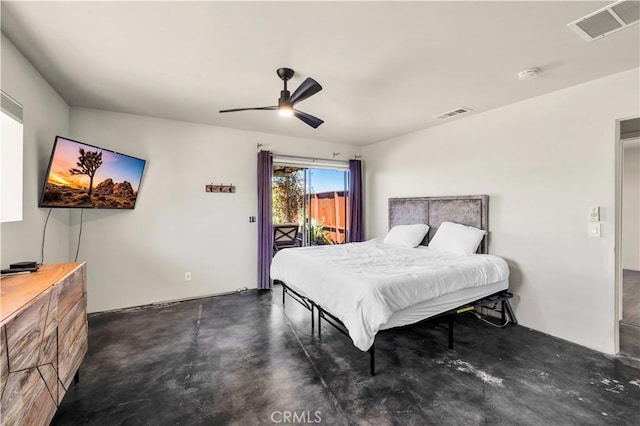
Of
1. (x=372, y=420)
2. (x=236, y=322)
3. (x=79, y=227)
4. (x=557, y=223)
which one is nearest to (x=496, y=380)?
(x=372, y=420)

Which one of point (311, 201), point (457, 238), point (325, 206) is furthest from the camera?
point (325, 206)

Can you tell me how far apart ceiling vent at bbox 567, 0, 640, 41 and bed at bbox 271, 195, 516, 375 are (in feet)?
6.35

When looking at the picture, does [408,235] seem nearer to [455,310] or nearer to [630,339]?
[455,310]

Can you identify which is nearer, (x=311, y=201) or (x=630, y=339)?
(x=630, y=339)

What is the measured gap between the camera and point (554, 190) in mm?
3008

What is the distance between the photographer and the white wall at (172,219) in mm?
3625

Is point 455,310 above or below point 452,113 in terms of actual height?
below

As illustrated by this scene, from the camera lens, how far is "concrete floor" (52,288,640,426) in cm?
184

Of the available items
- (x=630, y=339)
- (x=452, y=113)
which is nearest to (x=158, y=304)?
(x=452, y=113)

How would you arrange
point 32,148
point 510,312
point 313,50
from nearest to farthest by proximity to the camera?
point 313,50, point 32,148, point 510,312

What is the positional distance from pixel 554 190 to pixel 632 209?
4.43 m

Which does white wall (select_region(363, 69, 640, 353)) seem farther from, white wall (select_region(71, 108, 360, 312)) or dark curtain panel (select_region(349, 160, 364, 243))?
white wall (select_region(71, 108, 360, 312))

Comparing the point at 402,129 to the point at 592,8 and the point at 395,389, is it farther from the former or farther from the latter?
the point at 395,389

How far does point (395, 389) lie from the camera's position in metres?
2.09
